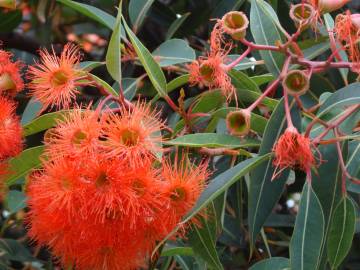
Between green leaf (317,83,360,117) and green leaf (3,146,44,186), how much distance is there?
595 millimetres

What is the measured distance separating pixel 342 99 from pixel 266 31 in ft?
0.78

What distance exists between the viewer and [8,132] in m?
1.50

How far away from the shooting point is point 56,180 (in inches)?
50.6

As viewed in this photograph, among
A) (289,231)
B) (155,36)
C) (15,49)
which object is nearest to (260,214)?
(289,231)

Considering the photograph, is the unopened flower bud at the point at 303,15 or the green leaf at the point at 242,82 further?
the green leaf at the point at 242,82

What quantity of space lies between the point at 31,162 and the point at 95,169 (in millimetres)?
388

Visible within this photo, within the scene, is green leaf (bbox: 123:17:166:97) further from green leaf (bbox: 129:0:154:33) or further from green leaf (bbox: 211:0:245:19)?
green leaf (bbox: 211:0:245:19)

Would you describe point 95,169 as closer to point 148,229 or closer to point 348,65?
point 148,229

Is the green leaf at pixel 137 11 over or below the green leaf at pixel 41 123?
over

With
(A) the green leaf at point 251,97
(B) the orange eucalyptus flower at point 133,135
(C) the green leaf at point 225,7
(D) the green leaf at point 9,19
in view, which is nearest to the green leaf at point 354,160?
(A) the green leaf at point 251,97

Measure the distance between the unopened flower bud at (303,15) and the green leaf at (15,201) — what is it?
2.89 feet

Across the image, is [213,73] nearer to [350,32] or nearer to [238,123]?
[238,123]

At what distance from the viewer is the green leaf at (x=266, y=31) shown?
1.45m

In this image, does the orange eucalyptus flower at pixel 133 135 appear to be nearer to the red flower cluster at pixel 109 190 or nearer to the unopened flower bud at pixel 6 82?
the red flower cluster at pixel 109 190
